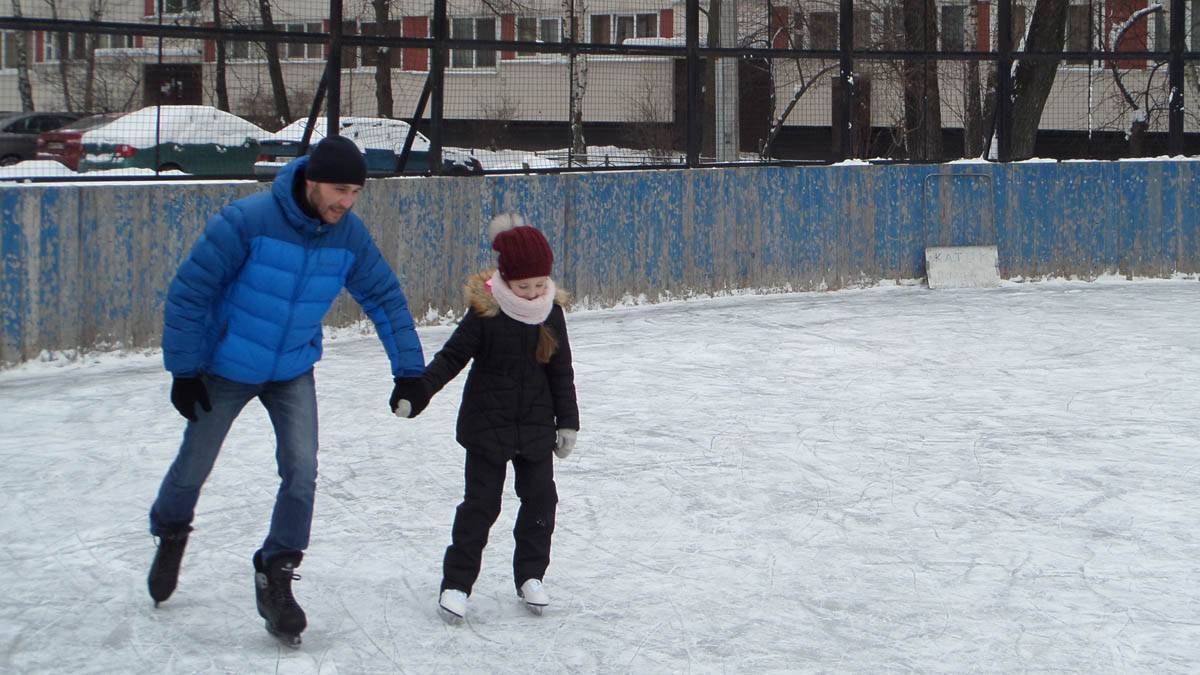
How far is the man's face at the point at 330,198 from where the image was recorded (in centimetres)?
429

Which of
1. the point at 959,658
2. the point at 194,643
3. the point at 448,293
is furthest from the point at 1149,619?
the point at 448,293

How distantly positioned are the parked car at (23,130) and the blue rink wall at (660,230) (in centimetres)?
28

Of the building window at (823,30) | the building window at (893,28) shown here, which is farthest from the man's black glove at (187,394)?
the building window at (893,28)

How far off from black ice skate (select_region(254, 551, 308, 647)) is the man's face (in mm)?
1017

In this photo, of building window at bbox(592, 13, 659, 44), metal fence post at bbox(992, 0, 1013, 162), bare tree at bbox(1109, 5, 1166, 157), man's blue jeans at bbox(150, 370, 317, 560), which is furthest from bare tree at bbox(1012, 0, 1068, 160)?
man's blue jeans at bbox(150, 370, 317, 560)

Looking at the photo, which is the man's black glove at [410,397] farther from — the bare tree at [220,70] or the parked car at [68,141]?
the bare tree at [220,70]

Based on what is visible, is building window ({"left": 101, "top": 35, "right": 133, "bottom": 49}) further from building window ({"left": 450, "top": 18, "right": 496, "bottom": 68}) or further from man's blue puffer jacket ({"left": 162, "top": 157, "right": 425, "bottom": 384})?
man's blue puffer jacket ({"left": 162, "top": 157, "right": 425, "bottom": 384})

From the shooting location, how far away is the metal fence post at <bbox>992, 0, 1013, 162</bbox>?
44.9 feet

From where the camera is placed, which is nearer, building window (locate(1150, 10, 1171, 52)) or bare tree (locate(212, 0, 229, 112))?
bare tree (locate(212, 0, 229, 112))

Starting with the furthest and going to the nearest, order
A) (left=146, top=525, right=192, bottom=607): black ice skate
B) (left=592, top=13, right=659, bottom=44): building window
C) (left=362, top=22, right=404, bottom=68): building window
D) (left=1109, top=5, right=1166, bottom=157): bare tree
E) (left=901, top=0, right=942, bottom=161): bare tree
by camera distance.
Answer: (left=1109, top=5, right=1166, bottom=157): bare tree
(left=901, top=0, right=942, bottom=161): bare tree
(left=592, top=13, right=659, bottom=44): building window
(left=362, top=22, right=404, bottom=68): building window
(left=146, top=525, right=192, bottom=607): black ice skate

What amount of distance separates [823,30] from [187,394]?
10058mm

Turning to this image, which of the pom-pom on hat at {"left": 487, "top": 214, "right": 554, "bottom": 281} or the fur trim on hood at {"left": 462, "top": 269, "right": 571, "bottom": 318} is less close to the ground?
the pom-pom on hat at {"left": 487, "top": 214, "right": 554, "bottom": 281}

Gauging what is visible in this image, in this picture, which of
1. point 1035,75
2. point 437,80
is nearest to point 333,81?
point 437,80

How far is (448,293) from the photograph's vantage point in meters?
11.2
